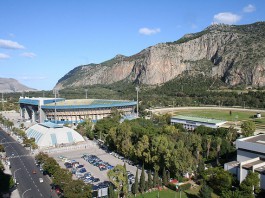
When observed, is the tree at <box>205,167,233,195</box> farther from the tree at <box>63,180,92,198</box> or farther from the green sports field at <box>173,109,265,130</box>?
the green sports field at <box>173,109,265,130</box>

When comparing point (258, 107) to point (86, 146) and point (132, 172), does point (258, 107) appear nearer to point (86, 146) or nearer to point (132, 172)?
point (86, 146)

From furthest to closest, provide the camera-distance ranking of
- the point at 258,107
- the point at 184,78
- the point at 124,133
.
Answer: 1. the point at 184,78
2. the point at 258,107
3. the point at 124,133

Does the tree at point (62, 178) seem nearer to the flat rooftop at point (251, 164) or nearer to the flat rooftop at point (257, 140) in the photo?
the flat rooftop at point (251, 164)

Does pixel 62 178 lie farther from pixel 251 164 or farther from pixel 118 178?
pixel 251 164

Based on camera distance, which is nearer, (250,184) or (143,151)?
(250,184)

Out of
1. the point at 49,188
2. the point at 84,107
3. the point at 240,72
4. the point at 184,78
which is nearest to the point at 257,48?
the point at 240,72

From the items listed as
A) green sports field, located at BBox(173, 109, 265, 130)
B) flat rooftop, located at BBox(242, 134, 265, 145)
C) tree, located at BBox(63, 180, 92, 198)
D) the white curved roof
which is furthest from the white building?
green sports field, located at BBox(173, 109, 265, 130)

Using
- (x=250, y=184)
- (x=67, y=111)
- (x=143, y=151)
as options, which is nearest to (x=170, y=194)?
(x=250, y=184)
